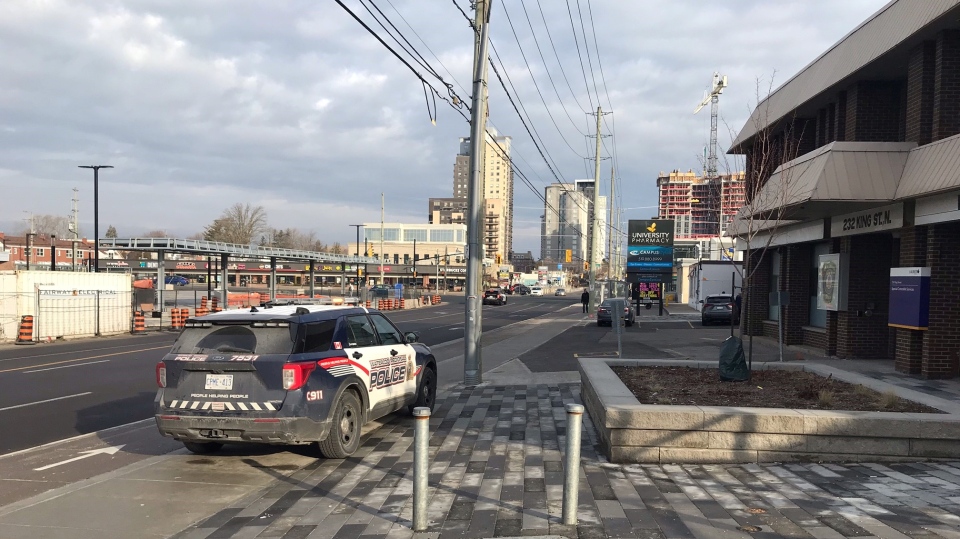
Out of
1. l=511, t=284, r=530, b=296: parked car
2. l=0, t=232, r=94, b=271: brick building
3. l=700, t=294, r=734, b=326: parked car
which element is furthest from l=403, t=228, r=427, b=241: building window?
l=700, t=294, r=734, b=326: parked car

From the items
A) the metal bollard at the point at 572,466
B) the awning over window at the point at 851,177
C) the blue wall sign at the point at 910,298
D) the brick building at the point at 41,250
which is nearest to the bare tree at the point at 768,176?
the awning over window at the point at 851,177

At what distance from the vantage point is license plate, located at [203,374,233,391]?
673cm

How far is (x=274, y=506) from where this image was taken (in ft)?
19.0

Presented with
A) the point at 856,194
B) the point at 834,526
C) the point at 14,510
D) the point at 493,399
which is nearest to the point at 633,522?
the point at 834,526

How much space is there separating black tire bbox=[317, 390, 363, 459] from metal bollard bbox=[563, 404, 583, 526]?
296 cm

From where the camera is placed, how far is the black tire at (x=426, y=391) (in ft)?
31.9

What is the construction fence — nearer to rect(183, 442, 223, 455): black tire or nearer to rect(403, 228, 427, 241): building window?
rect(183, 442, 223, 455): black tire

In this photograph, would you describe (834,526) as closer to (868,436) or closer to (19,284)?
→ (868,436)

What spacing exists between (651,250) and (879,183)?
99.3 ft

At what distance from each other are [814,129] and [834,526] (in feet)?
57.6

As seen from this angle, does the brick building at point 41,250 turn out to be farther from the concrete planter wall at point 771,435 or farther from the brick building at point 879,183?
the concrete planter wall at point 771,435

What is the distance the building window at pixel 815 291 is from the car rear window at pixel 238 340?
1645 cm

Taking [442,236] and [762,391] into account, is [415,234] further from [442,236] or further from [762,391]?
[762,391]

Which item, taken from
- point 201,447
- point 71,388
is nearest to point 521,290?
point 71,388
